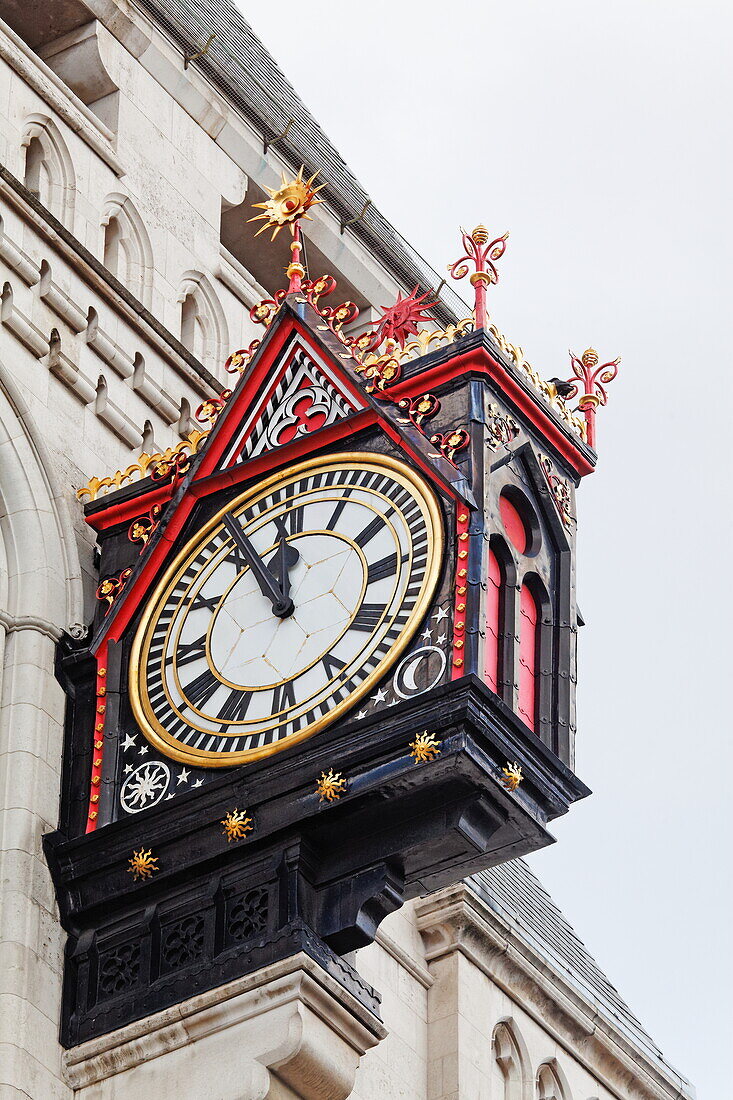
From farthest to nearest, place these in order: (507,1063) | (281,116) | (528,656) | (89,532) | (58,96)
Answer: (281,116)
(507,1063)
(58,96)
(89,532)
(528,656)

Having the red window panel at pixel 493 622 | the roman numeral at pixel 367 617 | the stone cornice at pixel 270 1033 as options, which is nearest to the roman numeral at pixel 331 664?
the roman numeral at pixel 367 617

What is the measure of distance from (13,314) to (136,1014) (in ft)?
Answer: 17.5

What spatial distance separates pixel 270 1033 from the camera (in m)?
17.8

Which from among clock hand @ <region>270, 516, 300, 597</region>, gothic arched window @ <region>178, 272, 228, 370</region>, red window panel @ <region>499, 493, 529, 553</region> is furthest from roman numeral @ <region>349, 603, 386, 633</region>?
gothic arched window @ <region>178, 272, 228, 370</region>

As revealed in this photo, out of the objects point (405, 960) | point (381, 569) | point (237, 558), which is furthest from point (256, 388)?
point (405, 960)

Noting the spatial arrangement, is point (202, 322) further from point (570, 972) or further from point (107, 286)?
point (570, 972)

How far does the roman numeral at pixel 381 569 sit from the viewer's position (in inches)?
744

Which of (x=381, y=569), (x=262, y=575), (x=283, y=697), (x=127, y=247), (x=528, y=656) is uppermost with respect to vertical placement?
(x=127, y=247)

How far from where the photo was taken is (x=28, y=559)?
66.6ft

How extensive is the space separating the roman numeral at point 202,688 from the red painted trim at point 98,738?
0.67 m

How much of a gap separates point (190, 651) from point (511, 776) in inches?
102

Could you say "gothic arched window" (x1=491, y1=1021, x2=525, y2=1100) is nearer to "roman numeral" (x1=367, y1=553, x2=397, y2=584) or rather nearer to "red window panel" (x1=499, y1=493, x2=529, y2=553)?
"red window panel" (x1=499, y1=493, x2=529, y2=553)

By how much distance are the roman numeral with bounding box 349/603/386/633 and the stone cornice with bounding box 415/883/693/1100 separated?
521 centimetres

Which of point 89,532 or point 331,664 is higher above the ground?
point 89,532
